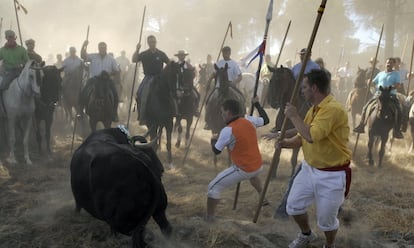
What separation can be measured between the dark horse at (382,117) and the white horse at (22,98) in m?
8.81

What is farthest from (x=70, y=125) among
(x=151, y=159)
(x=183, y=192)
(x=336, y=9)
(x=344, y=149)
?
(x=336, y=9)

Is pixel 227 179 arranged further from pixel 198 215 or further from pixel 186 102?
pixel 186 102

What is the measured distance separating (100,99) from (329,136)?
7.56 metres

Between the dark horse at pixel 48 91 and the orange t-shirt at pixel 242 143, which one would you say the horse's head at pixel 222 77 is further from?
the orange t-shirt at pixel 242 143

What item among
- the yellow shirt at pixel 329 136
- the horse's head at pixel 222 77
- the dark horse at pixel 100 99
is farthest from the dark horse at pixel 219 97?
the yellow shirt at pixel 329 136

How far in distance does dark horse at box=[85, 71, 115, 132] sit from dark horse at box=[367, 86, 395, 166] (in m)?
7.19

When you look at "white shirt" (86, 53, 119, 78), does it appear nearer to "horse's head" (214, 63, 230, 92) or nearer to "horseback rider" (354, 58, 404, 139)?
"horse's head" (214, 63, 230, 92)

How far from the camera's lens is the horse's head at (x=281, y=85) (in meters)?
8.83

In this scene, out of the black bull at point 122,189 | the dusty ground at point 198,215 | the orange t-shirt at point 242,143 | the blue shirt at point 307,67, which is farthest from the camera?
the blue shirt at point 307,67

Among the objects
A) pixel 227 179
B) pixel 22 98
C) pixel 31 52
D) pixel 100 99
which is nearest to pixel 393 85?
pixel 227 179

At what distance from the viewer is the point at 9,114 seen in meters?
10.0

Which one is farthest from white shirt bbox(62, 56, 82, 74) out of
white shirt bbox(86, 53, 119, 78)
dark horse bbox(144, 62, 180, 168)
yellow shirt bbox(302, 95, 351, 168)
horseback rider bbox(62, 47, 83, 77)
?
yellow shirt bbox(302, 95, 351, 168)

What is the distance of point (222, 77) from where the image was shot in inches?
428

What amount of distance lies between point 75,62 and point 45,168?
560 cm
